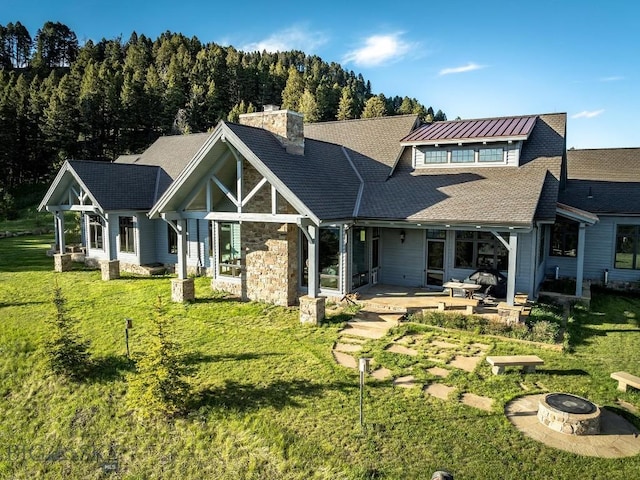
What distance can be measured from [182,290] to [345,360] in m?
7.38

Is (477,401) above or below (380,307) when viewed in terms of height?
below

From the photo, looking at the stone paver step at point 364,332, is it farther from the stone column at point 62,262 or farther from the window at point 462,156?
the stone column at point 62,262

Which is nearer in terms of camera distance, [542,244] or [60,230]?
[542,244]

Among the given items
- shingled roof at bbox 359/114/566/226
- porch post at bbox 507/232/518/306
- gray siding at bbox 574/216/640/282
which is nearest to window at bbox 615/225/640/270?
gray siding at bbox 574/216/640/282

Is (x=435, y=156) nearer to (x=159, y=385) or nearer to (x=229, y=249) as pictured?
(x=229, y=249)

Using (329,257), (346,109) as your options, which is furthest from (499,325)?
(346,109)

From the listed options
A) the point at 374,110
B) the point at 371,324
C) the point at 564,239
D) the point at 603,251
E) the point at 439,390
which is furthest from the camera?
the point at 374,110

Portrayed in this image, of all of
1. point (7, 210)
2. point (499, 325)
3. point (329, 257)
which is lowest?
point (499, 325)

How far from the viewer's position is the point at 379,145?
761 inches

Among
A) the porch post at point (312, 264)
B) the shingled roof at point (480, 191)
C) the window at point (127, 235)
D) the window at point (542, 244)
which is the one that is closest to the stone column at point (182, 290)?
the porch post at point (312, 264)

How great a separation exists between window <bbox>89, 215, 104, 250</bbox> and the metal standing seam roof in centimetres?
1528

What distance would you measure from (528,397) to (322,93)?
73.7 metres

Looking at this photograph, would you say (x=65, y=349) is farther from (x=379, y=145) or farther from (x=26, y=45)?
(x=26, y=45)

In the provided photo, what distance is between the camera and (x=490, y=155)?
55.4 feet
